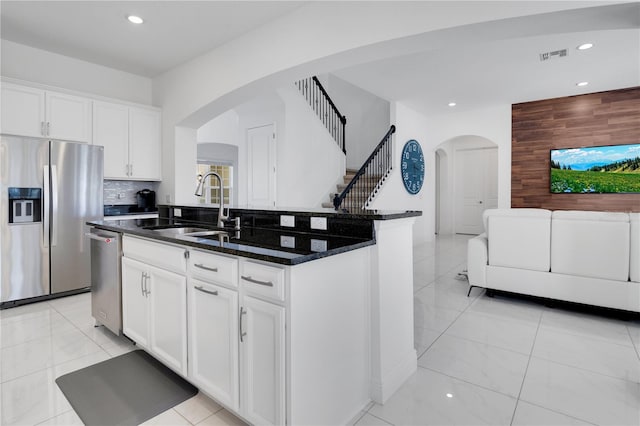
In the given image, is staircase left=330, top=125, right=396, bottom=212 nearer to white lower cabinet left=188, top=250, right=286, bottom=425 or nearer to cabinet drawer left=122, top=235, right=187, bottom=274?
cabinet drawer left=122, top=235, right=187, bottom=274

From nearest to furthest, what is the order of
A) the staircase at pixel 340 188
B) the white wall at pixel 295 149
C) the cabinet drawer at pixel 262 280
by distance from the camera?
the cabinet drawer at pixel 262 280 < the white wall at pixel 295 149 < the staircase at pixel 340 188

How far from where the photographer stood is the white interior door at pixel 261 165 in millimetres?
5660

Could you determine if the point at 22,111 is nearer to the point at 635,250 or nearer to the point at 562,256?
the point at 562,256

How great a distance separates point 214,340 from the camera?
1775mm

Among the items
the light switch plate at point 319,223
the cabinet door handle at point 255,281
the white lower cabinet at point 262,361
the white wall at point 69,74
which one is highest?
the white wall at point 69,74

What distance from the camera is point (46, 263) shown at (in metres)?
3.77

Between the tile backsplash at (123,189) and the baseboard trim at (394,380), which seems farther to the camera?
the tile backsplash at (123,189)

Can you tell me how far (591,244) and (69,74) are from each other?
627cm

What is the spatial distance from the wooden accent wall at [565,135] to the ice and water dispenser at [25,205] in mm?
7806

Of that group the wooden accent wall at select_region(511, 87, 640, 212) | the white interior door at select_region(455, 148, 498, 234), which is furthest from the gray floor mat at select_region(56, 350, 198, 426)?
the white interior door at select_region(455, 148, 498, 234)

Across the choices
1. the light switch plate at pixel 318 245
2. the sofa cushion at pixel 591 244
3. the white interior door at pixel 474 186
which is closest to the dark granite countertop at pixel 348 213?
the light switch plate at pixel 318 245

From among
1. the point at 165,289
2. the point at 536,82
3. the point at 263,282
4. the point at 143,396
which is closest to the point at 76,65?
the point at 165,289

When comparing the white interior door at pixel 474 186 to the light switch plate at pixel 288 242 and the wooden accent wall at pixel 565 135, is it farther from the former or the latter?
the light switch plate at pixel 288 242

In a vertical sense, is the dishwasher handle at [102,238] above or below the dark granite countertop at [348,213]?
below
